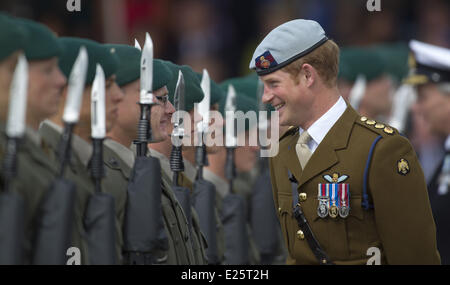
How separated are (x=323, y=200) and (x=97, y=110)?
3.57ft

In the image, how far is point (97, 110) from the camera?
144 inches

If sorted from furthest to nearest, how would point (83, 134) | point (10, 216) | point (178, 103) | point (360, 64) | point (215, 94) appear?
point (360, 64), point (215, 94), point (178, 103), point (83, 134), point (10, 216)

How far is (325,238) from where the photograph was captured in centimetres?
407

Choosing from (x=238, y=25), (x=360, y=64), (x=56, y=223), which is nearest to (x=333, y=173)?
(x=56, y=223)

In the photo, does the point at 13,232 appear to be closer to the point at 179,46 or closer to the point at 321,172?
the point at 321,172

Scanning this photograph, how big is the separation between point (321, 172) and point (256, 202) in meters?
2.60

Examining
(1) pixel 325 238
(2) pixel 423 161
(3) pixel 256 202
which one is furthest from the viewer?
(2) pixel 423 161

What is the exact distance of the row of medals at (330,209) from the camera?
13.1 feet

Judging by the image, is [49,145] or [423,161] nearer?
[49,145]

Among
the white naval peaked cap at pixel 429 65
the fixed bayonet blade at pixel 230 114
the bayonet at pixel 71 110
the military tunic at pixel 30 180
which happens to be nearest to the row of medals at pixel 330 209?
the bayonet at pixel 71 110

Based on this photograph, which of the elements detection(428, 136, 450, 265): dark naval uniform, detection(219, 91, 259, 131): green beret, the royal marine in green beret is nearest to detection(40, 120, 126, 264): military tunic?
the royal marine in green beret

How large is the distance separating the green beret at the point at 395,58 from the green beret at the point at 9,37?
Result: 301 inches

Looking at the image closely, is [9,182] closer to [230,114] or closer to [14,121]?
[14,121]

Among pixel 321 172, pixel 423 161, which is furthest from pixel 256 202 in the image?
pixel 423 161
